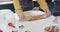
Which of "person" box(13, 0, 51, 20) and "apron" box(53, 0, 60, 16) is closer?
"person" box(13, 0, 51, 20)

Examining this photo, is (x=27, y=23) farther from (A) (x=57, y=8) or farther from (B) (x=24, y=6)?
(A) (x=57, y=8)

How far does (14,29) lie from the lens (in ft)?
2.80

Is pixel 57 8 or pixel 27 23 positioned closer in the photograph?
pixel 27 23

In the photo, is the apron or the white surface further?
the apron

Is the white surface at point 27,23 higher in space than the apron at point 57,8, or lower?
lower

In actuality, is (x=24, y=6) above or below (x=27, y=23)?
above

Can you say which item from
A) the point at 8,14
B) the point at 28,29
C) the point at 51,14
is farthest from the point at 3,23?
the point at 51,14

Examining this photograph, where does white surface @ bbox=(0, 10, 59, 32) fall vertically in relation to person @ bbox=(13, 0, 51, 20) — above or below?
below

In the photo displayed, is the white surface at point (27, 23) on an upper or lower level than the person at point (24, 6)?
lower

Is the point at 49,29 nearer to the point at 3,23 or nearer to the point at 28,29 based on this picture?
the point at 28,29

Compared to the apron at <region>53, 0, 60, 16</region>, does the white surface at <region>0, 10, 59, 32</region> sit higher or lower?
lower

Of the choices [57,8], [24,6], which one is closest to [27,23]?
[24,6]

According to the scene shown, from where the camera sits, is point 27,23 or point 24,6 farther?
point 24,6

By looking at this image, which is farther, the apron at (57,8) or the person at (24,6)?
the apron at (57,8)
